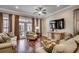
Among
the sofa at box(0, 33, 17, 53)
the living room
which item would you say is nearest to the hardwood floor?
the living room

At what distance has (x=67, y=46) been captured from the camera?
194 cm

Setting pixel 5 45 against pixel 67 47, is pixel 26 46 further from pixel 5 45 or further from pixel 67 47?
pixel 67 47

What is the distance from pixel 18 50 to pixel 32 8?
3.09 ft

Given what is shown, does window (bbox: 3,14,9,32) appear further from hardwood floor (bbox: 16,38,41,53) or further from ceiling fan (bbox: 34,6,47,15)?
ceiling fan (bbox: 34,6,47,15)

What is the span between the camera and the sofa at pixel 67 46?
1896 mm

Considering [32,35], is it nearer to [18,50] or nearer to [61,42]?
[18,50]

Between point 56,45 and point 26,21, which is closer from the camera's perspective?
point 56,45

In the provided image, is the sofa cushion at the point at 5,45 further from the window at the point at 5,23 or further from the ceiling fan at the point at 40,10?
the ceiling fan at the point at 40,10

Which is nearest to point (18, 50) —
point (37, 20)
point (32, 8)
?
point (37, 20)

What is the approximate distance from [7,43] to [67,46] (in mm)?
1275

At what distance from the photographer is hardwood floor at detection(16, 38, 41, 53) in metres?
2.00

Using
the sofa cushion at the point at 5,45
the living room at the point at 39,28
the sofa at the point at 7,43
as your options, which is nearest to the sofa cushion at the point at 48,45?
the living room at the point at 39,28

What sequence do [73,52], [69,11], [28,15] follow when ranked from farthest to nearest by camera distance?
[28,15] → [69,11] → [73,52]

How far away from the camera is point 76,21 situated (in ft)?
6.71
